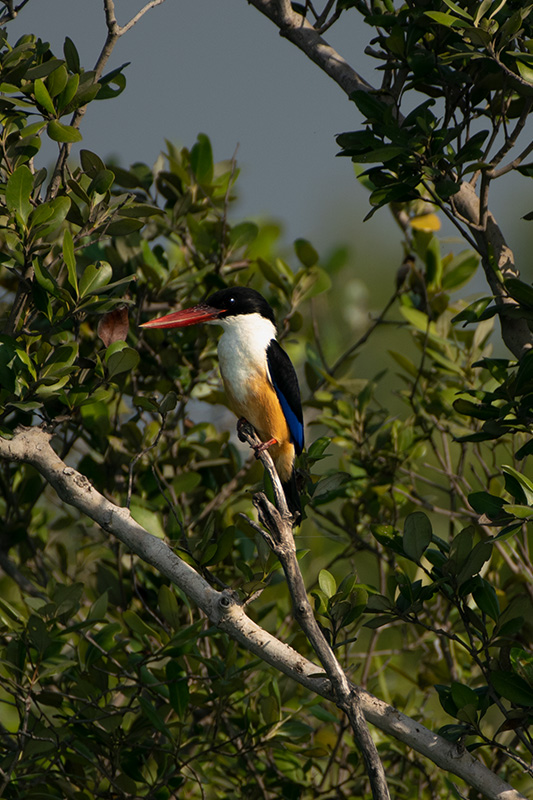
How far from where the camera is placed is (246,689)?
2801 mm

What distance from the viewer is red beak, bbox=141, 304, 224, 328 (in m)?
2.96

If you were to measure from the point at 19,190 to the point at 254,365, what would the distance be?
1.20 m

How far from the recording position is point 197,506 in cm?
326

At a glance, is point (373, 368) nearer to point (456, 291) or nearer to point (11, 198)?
point (456, 291)

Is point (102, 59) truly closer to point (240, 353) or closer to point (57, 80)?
point (57, 80)

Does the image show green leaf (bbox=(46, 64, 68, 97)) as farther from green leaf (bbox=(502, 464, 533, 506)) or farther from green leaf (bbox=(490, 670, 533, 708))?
green leaf (bbox=(490, 670, 533, 708))

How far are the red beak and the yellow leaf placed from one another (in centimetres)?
95

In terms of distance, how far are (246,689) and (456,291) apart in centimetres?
185

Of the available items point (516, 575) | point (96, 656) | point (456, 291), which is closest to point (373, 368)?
point (456, 291)

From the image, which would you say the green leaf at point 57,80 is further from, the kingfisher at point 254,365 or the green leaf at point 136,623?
the green leaf at point 136,623

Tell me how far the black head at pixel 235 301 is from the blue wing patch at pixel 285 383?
170 mm

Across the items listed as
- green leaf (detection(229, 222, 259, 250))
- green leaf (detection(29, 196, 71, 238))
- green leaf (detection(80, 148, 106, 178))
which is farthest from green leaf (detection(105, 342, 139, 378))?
green leaf (detection(229, 222, 259, 250))

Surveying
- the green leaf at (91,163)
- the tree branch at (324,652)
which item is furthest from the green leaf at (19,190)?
the tree branch at (324,652)

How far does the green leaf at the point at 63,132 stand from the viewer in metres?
2.17
